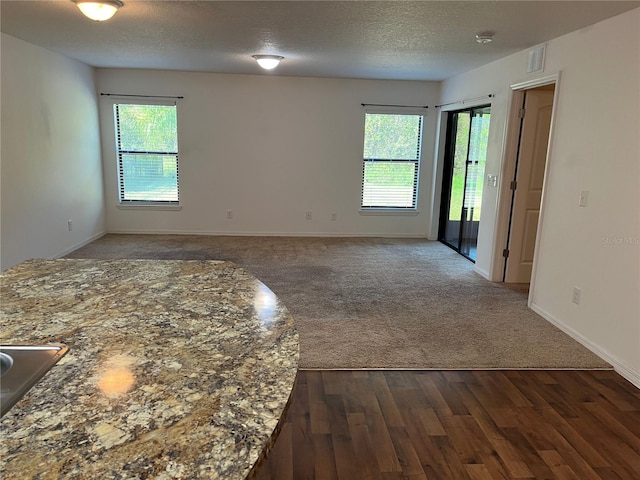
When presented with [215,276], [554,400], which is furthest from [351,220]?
[215,276]

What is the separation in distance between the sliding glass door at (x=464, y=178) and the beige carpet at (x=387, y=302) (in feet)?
0.92

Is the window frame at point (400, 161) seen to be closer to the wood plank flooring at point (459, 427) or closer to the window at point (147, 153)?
the window at point (147, 153)

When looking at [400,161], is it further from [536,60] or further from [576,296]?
[576,296]

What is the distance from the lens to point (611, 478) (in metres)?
2.00

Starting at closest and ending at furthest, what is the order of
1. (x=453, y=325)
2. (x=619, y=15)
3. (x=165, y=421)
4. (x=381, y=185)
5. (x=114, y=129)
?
(x=165, y=421), (x=619, y=15), (x=453, y=325), (x=114, y=129), (x=381, y=185)

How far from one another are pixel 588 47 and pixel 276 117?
Result: 4.12 meters

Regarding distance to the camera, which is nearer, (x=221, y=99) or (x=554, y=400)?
(x=554, y=400)

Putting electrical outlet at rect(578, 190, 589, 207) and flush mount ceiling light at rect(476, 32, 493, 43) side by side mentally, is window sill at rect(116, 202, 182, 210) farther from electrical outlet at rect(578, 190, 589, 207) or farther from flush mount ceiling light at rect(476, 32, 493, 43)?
electrical outlet at rect(578, 190, 589, 207)

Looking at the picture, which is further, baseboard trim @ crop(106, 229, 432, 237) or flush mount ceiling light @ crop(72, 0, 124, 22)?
baseboard trim @ crop(106, 229, 432, 237)

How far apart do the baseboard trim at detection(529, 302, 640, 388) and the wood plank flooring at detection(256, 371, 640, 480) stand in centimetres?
7

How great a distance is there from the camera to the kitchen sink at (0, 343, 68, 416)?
0.99 m

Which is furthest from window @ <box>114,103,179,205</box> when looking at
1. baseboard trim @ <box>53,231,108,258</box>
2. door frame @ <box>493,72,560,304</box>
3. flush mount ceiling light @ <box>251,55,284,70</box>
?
door frame @ <box>493,72,560,304</box>

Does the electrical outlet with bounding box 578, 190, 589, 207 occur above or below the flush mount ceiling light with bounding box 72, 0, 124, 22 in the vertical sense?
below

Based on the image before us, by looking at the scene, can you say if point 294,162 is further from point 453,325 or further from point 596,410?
point 596,410
